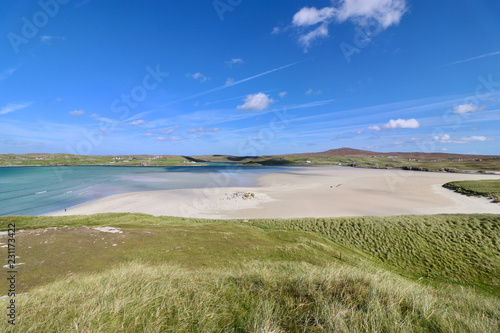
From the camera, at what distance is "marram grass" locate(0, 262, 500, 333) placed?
3.00 metres

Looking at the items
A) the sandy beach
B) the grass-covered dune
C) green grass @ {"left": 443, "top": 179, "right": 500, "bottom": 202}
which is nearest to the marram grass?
the grass-covered dune

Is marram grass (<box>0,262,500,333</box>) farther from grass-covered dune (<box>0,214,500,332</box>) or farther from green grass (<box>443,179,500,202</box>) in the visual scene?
green grass (<box>443,179,500,202</box>)

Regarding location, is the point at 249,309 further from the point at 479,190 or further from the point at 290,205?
the point at 479,190

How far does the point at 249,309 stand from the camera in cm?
363

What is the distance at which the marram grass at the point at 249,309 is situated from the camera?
9.83ft

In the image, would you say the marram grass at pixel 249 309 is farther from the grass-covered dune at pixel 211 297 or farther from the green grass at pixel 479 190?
the green grass at pixel 479 190

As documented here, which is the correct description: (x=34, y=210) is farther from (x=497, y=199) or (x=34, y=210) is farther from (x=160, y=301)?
(x=497, y=199)

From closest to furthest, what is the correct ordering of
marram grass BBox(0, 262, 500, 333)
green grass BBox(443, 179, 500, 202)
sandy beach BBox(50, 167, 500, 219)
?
marram grass BBox(0, 262, 500, 333) < sandy beach BBox(50, 167, 500, 219) < green grass BBox(443, 179, 500, 202)

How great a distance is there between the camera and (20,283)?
6883 mm

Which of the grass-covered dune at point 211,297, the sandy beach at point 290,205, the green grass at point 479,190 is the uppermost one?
the grass-covered dune at point 211,297

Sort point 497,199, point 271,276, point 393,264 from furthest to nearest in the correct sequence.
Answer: point 497,199
point 393,264
point 271,276

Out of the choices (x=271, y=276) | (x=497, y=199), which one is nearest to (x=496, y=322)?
(x=271, y=276)

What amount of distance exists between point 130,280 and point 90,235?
33.4 feet

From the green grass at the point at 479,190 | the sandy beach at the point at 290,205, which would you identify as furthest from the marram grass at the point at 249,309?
the green grass at the point at 479,190
